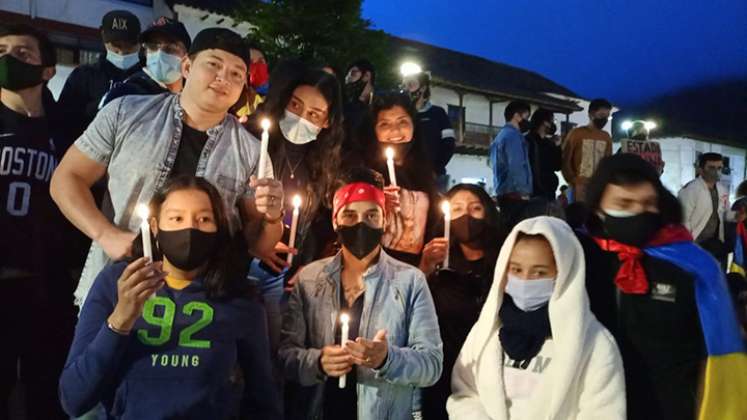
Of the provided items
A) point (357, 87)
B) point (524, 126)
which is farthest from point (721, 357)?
point (524, 126)

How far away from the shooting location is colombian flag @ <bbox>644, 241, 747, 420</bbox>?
10.1 feet

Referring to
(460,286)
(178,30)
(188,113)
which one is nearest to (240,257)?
(188,113)

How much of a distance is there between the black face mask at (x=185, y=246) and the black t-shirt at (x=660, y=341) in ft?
6.50

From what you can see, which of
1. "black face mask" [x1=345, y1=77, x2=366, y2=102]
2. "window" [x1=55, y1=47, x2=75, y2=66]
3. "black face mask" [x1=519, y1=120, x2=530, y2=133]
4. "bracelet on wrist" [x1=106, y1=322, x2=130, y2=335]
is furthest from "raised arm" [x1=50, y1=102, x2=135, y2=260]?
"window" [x1=55, y1=47, x2=75, y2=66]

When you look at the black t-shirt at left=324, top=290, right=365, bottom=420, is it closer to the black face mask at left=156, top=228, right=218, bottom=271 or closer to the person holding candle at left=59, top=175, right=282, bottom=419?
the person holding candle at left=59, top=175, right=282, bottom=419

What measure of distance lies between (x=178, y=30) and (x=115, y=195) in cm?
188

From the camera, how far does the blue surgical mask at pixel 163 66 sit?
4582mm

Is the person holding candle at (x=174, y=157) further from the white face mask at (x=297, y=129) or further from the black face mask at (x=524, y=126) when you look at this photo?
the black face mask at (x=524, y=126)

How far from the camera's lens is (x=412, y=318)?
11.5ft

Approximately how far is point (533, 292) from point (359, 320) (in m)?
0.95

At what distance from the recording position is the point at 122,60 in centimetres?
530

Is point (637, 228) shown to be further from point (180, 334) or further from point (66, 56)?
point (66, 56)

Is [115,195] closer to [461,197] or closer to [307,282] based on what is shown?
[307,282]

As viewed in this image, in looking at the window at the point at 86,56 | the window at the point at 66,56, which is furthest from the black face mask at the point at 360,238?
the window at the point at 86,56
